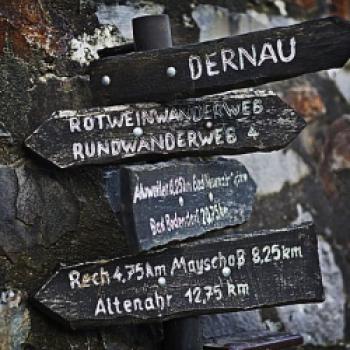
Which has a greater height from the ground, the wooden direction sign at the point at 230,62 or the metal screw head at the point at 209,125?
the wooden direction sign at the point at 230,62

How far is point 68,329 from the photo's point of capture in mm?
1848

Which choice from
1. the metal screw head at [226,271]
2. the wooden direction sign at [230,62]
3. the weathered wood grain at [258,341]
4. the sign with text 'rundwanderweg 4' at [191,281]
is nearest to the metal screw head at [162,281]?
the sign with text 'rundwanderweg 4' at [191,281]

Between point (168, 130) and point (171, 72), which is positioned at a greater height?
point (171, 72)

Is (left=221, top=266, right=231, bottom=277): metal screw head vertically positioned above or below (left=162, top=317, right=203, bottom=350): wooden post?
above

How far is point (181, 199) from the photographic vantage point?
183 centimetres

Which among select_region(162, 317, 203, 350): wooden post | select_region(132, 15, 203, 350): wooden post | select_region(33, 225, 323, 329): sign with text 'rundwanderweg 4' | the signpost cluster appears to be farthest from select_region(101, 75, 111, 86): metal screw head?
select_region(162, 317, 203, 350): wooden post

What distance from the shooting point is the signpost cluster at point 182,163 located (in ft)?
5.79

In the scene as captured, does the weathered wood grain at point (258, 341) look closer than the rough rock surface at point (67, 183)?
No

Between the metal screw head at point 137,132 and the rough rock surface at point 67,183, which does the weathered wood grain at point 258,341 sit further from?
the metal screw head at point 137,132

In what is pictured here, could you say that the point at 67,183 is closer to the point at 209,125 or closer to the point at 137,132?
the point at 137,132

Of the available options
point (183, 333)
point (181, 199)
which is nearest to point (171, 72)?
point (181, 199)

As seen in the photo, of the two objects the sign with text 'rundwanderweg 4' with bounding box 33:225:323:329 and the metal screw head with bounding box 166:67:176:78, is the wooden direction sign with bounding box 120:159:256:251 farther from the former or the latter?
the metal screw head with bounding box 166:67:176:78

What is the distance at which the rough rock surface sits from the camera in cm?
182

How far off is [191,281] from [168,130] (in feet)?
0.95
